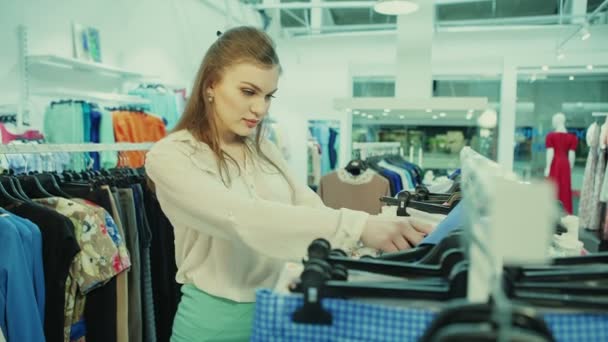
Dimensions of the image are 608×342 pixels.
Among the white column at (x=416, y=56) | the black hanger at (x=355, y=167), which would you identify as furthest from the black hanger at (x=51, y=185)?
the white column at (x=416, y=56)

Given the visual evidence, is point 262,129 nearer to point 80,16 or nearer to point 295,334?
point 295,334

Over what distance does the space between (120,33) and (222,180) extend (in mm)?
5041

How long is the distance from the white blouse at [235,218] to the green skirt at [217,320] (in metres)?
0.03

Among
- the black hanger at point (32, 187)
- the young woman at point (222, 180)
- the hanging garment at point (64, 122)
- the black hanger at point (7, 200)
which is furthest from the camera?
the hanging garment at point (64, 122)

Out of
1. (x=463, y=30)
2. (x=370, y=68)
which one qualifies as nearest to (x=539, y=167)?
(x=463, y=30)

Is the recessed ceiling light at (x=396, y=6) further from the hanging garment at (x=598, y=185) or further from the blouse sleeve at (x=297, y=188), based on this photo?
the hanging garment at (x=598, y=185)

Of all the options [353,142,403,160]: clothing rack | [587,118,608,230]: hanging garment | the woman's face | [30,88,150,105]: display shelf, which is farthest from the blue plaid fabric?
[587,118,608,230]: hanging garment

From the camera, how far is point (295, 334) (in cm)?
67

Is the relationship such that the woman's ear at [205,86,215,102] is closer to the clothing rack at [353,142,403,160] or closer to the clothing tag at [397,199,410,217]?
the clothing tag at [397,199,410,217]

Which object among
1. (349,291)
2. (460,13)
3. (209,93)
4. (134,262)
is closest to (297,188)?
(209,93)

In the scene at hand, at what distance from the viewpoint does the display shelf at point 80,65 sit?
14.4 feet

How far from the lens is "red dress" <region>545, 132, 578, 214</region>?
6.75 m

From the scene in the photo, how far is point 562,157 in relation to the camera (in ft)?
22.5

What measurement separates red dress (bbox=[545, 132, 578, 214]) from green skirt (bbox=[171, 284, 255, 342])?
21.4ft
